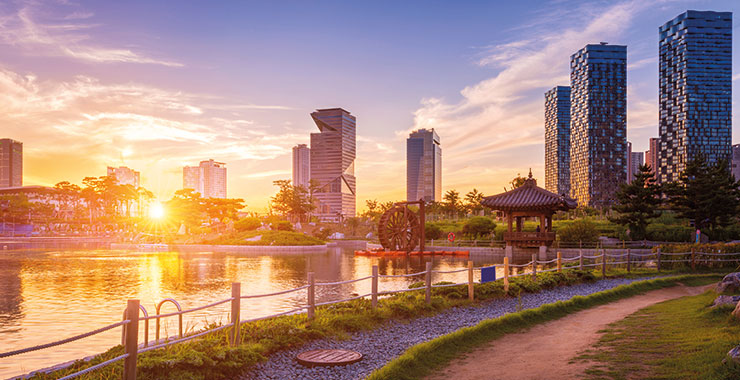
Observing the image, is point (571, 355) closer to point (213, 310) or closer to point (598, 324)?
point (598, 324)

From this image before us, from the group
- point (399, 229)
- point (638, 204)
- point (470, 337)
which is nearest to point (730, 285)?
point (470, 337)

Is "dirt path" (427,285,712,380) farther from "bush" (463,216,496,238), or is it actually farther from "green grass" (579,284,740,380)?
"bush" (463,216,496,238)

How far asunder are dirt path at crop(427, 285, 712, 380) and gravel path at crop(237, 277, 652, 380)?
125 centimetres

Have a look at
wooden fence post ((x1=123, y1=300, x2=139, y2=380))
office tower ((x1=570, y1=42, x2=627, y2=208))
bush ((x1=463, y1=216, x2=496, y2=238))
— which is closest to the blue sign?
wooden fence post ((x1=123, y1=300, x2=139, y2=380))

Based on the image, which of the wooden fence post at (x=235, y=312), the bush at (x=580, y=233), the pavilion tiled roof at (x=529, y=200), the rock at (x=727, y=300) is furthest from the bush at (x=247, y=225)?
the rock at (x=727, y=300)

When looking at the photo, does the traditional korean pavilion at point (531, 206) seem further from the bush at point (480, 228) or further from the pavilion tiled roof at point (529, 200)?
the bush at point (480, 228)

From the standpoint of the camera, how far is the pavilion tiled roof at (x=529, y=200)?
4231 centimetres

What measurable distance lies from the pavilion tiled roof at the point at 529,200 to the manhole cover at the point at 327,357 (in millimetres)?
36138

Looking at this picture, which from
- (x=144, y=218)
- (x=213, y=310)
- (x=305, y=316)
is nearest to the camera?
(x=305, y=316)

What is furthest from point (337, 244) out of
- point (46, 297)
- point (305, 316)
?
point (305, 316)

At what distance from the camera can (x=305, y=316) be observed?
11.5m

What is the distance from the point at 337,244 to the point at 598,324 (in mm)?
59459

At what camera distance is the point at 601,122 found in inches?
6708

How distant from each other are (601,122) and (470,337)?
179396 mm
